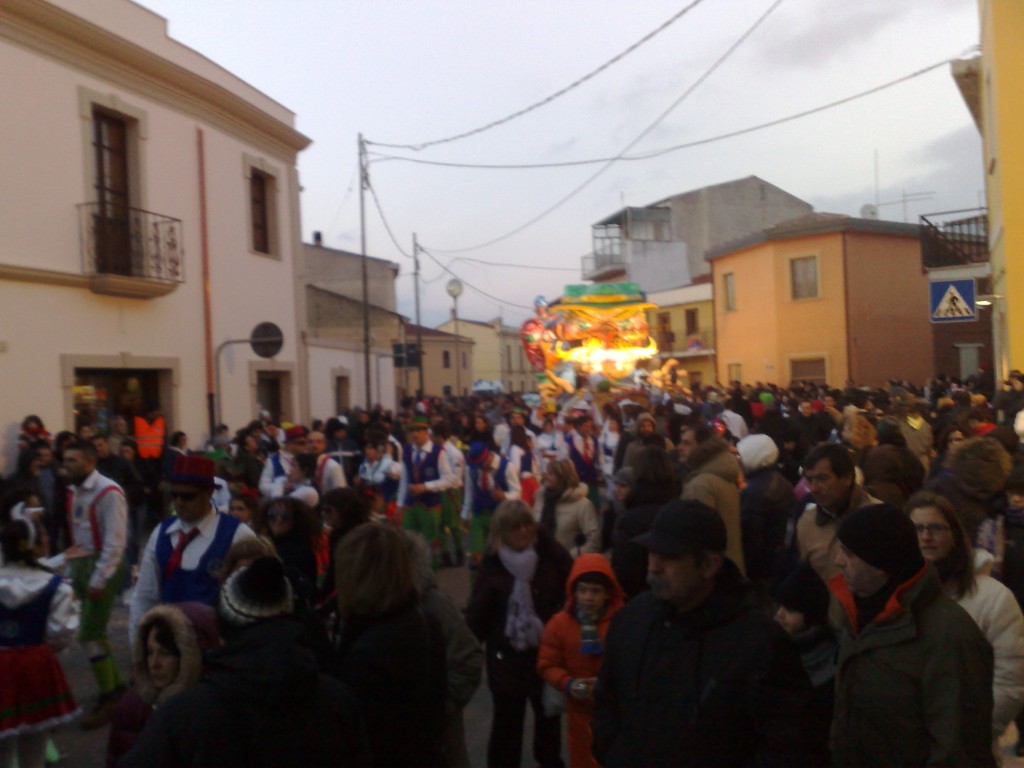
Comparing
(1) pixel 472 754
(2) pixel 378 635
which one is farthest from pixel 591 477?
(2) pixel 378 635

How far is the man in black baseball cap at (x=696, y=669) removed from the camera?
2672mm

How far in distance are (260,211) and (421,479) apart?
1150 cm

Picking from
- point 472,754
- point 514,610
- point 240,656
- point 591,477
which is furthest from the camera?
point 591,477

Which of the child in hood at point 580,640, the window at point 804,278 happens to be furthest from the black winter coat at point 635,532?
the window at point 804,278

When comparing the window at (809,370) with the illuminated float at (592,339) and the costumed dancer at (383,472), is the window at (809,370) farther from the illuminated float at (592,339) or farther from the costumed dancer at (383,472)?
the costumed dancer at (383,472)

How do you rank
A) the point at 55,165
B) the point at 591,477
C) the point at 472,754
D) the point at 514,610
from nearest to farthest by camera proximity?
1. the point at 514,610
2. the point at 472,754
3. the point at 591,477
4. the point at 55,165

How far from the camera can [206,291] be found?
17359 mm

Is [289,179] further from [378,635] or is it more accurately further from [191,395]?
[378,635]

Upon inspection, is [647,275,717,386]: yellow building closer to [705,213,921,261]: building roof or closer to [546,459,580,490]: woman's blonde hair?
[705,213,921,261]: building roof

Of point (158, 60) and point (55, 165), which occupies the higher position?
point (158, 60)

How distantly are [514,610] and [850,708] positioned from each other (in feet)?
7.04

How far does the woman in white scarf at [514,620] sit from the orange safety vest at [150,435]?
34.8 ft

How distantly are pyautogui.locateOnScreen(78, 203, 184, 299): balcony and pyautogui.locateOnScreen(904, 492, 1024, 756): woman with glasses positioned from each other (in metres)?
13.0

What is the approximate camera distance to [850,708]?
297 centimetres
